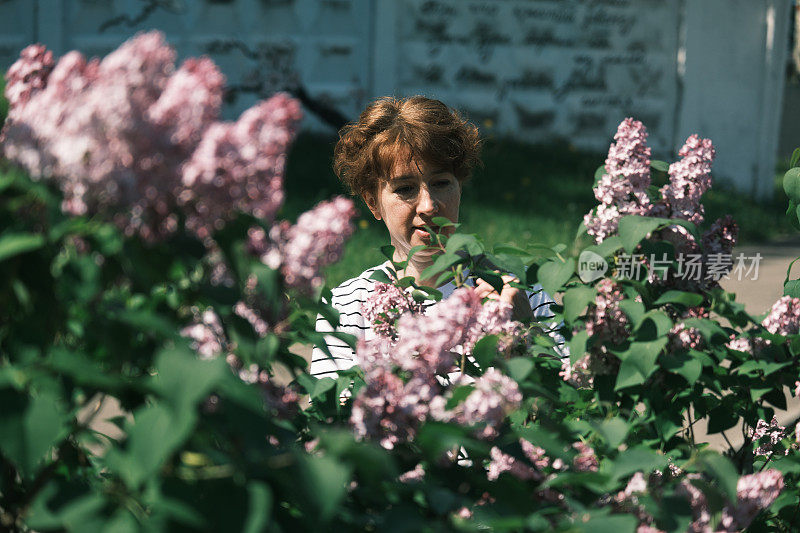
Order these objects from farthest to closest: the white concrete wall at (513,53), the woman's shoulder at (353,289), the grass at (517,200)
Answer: the white concrete wall at (513,53) < the grass at (517,200) < the woman's shoulder at (353,289)

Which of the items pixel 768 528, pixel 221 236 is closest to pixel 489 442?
pixel 221 236

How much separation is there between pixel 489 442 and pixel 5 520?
0.64m

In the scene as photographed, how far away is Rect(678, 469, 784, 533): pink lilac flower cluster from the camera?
51.6 inches

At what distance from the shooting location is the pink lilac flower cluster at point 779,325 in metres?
1.69

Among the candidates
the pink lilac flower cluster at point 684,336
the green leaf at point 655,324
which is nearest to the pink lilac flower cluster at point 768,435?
the pink lilac flower cluster at point 684,336

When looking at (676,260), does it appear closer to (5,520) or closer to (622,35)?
(5,520)

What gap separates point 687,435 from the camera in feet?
6.12

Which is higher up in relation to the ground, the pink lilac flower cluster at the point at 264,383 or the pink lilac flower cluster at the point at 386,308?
the pink lilac flower cluster at the point at 264,383

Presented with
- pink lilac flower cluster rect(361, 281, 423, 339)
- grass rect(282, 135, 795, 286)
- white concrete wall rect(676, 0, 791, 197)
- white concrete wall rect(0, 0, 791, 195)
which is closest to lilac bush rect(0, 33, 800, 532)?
pink lilac flower cluster rect(361, 281, 423, 339)

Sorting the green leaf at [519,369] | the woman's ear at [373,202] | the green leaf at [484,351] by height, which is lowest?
the woman's ear at [373,202]

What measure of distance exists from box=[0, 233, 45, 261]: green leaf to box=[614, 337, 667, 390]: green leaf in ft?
3.06

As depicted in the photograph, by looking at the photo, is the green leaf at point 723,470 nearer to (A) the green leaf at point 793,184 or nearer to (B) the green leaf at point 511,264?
(B) the green leaf at point 511,264

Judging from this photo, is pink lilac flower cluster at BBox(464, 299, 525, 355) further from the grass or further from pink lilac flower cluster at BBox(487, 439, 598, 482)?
the grass

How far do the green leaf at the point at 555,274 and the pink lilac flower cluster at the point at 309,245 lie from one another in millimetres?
538
